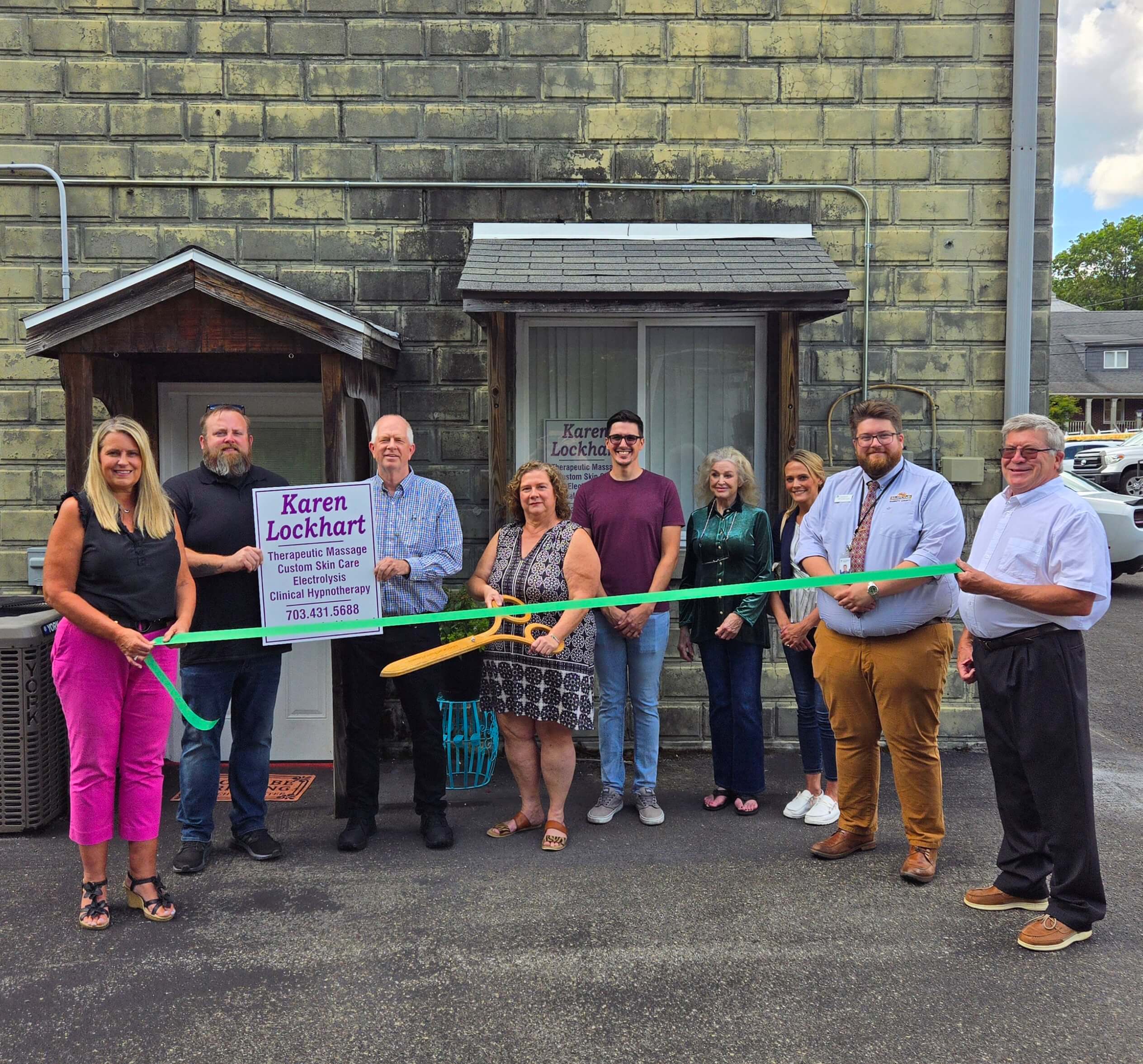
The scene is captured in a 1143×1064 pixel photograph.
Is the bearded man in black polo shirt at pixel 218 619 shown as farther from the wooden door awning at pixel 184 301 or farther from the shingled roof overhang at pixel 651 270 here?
the shingled roof overhang at pixel 651 270

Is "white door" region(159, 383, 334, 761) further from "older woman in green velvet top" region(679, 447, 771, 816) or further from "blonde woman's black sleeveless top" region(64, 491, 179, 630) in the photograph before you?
"older woman in green velvet top" region(679, 447, 771, 816)

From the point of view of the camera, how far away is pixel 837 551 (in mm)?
4570

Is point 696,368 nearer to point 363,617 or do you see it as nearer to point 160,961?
point 363,617

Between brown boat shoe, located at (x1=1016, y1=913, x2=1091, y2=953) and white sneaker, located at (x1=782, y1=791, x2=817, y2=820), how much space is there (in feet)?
4.96

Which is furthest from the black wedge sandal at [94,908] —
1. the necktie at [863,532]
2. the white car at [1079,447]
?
the white car at [1079,447]

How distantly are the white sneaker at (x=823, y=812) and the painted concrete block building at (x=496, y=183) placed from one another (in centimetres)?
132

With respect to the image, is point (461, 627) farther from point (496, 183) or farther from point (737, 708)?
point (496, 183)

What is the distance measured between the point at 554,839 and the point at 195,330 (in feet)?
10.7

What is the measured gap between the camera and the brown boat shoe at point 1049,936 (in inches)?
147

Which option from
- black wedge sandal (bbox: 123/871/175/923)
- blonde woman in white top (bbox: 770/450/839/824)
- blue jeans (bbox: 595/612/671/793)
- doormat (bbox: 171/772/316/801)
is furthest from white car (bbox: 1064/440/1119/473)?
black wedge sandal (bbox: 123/871/175/923)

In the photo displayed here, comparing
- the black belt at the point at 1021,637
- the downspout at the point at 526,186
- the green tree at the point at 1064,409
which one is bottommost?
the black belt at the point at 1021,637

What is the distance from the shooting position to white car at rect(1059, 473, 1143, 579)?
13180 mm

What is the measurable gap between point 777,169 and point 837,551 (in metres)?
3.14

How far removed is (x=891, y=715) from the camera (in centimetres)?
438
